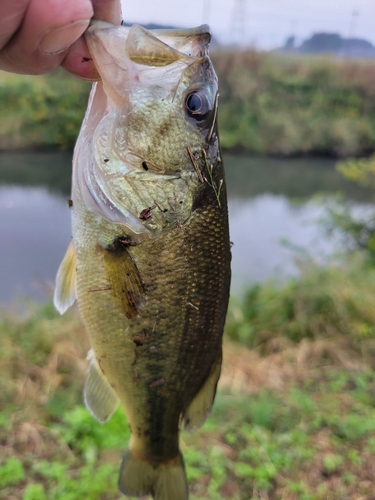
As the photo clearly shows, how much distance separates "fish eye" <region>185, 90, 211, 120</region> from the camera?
47.0 inches

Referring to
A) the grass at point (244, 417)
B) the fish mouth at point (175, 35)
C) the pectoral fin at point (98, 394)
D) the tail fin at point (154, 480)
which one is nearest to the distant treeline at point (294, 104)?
the grass at point (244, 417)

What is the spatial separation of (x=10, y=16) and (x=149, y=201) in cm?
57

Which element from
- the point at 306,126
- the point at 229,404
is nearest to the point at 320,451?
the point at 229,404

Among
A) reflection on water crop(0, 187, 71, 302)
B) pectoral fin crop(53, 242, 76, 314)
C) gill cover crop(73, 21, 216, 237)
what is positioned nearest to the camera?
gill cover crop(73, 21, 216, 237)

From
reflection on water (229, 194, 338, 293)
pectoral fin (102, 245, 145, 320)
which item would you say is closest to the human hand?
pectoral fin (102, 245, 145, 320)

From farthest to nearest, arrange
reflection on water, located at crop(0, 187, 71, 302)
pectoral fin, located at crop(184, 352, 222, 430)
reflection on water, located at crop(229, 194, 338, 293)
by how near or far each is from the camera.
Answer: reflection on water, located at crop(229, 194, 338, 293), reflection on water, located at crop(0, 187, 71, 302), pectoral fin, located at crop(184, 352, 222, 430)

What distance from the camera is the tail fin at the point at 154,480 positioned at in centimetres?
147

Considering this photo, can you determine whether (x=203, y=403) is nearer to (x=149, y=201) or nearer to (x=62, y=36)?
(x=149, y=201)

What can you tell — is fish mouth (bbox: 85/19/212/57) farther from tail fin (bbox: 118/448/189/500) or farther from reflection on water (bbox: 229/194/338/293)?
reflection on water (bbox: 229/194/338/293)

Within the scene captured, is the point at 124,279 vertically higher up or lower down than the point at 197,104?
lower down

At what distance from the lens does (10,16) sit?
103 centimetres

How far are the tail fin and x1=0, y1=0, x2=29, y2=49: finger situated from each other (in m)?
1.39

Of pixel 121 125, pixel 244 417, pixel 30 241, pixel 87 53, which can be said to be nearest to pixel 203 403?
pixel 121 125

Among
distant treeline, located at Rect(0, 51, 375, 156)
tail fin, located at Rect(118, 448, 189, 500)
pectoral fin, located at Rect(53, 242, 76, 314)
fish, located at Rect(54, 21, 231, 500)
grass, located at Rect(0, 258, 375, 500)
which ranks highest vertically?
fish, located at Rect(54, 21, 231, 500)
